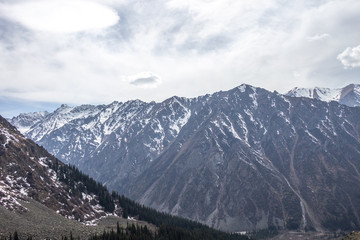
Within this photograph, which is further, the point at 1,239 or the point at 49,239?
the point at 49,239

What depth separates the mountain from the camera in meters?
127

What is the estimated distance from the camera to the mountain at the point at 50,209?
417ft

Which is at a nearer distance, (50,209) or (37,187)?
(50,209)

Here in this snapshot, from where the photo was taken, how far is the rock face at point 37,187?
158875 mm

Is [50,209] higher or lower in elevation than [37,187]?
lower

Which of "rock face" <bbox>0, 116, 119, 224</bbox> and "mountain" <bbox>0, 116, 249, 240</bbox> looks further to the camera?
"rock face" <bbox>0, 116, 119, 224</bbox>

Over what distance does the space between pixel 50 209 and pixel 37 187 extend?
77.8 ft

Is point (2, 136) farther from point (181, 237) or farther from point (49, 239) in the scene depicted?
point (181, 237)

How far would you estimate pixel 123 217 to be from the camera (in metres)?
191

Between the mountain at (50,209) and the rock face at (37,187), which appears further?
the rock face at (37,187)

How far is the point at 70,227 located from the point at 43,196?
37.5m

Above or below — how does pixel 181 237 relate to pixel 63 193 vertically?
below

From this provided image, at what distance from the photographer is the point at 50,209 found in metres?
154

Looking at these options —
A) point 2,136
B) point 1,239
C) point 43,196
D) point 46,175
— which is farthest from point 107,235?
point 2,136
